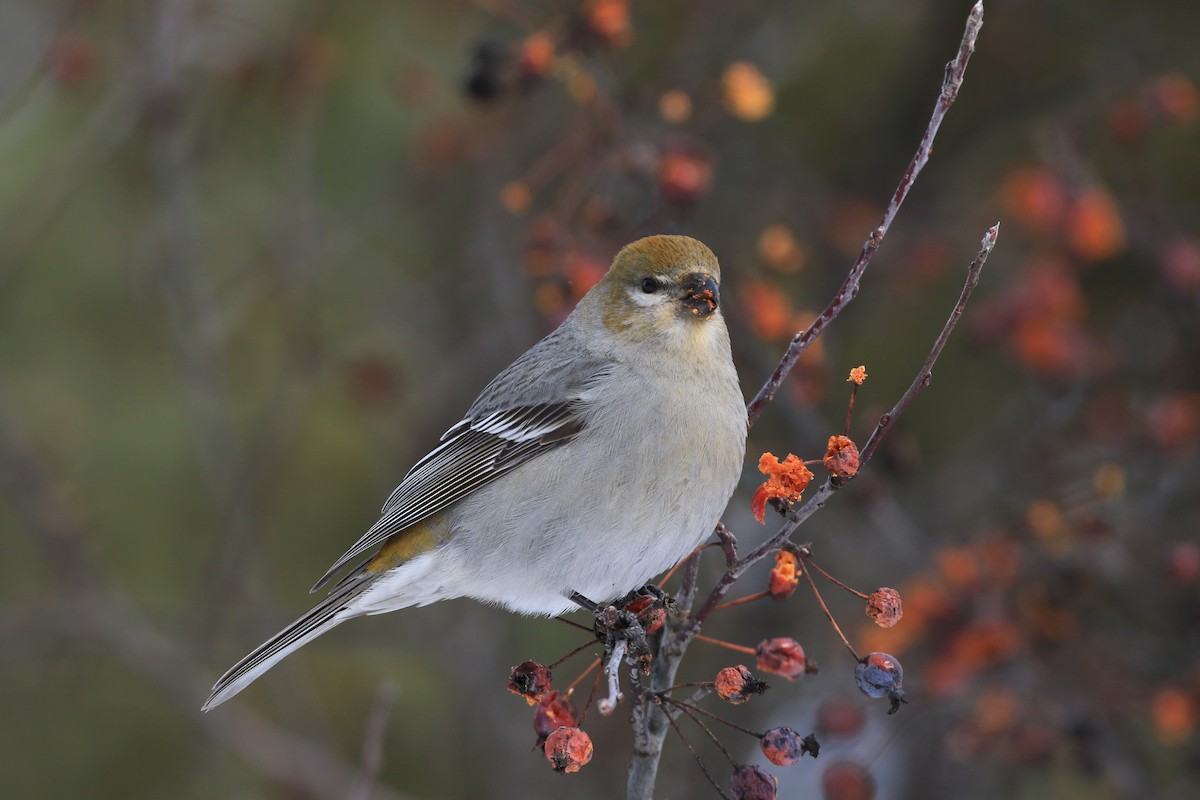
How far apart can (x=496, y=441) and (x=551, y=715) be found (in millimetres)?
1254

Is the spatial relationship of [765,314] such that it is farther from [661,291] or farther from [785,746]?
[785,746]

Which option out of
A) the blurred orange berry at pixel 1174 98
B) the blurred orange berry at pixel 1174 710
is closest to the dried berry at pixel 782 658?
the blurred orange berry at pixel 1174 710

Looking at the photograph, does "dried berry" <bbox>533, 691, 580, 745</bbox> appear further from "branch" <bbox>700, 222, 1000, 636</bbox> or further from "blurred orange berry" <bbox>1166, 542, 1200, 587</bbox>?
"blurred orange berry" <bbox>1166, 542, 1200, 587</bbox>

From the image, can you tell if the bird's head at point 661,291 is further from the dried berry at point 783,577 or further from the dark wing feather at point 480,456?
the dried berry at point 783,577

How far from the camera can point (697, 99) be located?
486cm

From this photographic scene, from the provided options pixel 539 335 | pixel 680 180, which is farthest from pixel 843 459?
pixel 539 335

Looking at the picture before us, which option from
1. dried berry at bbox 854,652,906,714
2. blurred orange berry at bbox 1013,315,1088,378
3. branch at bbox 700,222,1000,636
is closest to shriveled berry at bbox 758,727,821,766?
dried berry at bbox 854,652,906,714

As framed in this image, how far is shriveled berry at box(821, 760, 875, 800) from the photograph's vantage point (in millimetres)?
3514

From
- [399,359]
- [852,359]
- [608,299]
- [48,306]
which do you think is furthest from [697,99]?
[48,306]

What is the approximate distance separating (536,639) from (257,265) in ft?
8.26

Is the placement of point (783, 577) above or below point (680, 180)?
below

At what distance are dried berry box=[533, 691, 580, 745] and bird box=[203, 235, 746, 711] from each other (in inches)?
25.0

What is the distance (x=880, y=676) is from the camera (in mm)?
2562

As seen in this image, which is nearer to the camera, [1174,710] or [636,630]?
[636,630]
